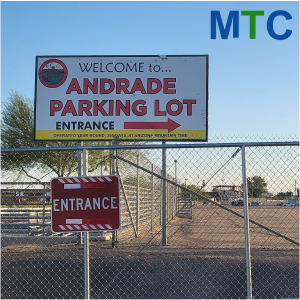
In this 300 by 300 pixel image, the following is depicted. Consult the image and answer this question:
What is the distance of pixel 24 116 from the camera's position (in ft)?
67.0

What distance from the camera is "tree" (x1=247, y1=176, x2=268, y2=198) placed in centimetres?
516

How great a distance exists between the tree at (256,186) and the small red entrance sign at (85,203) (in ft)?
6.24

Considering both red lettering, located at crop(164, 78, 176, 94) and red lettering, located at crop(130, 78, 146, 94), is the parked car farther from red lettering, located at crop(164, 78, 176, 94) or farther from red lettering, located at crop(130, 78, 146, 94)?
red lettering, located at crop(130, 78, 146, 94)

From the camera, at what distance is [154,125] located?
24.8 ft

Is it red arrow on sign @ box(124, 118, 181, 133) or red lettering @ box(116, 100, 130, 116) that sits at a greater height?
red lettering @ box(116, 100, 130, 116)

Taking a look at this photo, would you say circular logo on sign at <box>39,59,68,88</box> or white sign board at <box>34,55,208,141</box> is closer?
white sign board at <box>34,55,208,141</box>

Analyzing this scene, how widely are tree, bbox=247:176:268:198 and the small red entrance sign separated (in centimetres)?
190

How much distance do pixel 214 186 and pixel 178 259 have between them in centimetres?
183

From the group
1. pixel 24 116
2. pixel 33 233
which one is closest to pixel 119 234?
pixel 33 233

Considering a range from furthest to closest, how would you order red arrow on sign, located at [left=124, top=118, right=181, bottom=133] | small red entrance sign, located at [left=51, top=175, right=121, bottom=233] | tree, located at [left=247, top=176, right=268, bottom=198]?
1. red arrow on sign, located at [left=124, top=118, right=181, bottom=133]
2. tree, located at [left=247, top=176, right=268, bottom=198]
3. small red entrance sign, located at [left=51, top=175, right=121, bottom=233]

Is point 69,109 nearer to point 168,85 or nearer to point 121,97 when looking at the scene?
point 121,97

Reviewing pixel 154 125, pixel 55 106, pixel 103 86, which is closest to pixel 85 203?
pixel 154 125

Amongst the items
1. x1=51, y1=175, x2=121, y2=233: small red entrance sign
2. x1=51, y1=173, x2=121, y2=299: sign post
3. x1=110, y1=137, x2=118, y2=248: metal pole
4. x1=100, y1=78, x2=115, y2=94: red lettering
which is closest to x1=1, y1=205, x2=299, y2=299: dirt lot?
x1=110, y1=137, x2=118, y2=248: metal pole

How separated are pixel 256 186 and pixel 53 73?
4880 mm
